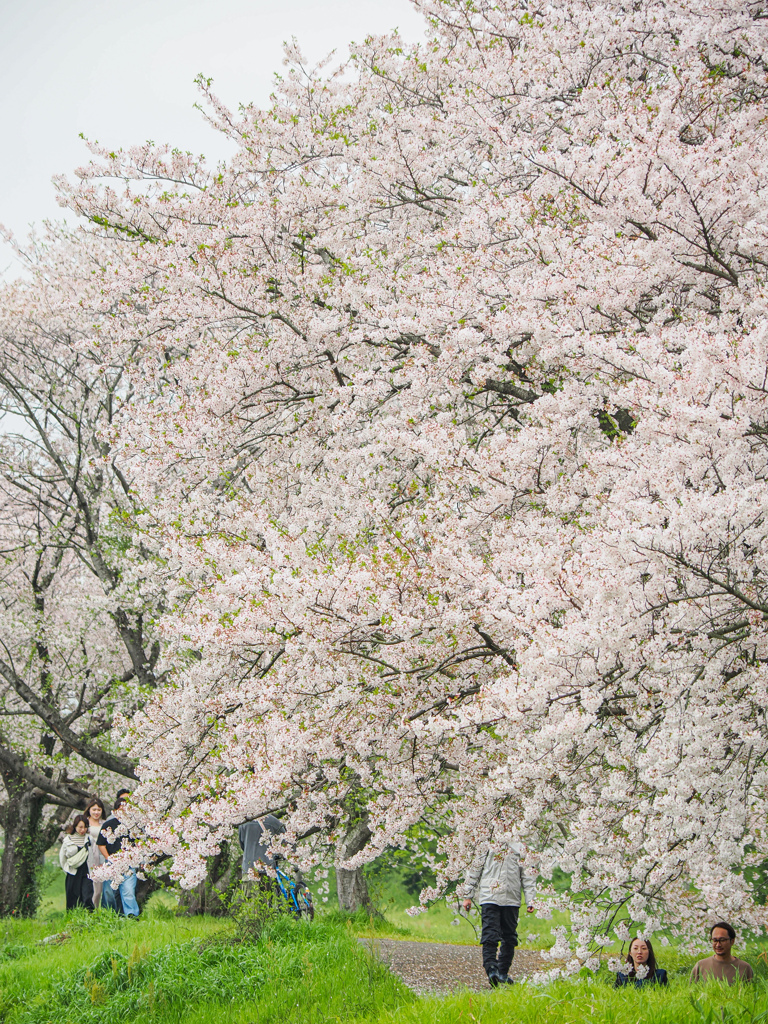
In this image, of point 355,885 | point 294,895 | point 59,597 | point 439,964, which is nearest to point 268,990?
point 294,895

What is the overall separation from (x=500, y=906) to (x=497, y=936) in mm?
220

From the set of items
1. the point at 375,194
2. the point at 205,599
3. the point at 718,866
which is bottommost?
the point at 718,866

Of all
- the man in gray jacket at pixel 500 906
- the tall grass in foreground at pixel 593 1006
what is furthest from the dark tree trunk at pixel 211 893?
the tall grass in foreground at pixel 593 1006

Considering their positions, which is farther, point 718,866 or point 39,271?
point 39,271

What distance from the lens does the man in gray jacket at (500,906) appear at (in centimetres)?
593

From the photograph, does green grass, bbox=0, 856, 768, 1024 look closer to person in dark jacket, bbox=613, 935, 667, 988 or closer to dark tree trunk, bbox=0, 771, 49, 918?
person in dark jacket, bbox=613, 935, 667, 988

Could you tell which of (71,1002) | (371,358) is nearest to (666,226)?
(371,358)

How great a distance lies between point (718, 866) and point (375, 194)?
636 centimetres

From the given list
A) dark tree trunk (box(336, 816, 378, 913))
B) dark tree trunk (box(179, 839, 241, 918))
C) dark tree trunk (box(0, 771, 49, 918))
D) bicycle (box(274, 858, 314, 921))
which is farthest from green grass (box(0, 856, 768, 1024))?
dark tree trunk (box(0, 771, 49, 918))

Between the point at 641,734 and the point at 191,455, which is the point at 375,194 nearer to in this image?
the point at 191,455

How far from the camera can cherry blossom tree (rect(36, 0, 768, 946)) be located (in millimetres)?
3473

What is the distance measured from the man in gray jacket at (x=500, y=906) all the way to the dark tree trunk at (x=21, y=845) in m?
9.22

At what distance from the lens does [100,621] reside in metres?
12.6

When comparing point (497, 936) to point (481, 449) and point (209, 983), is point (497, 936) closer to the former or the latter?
point (209, 983)
